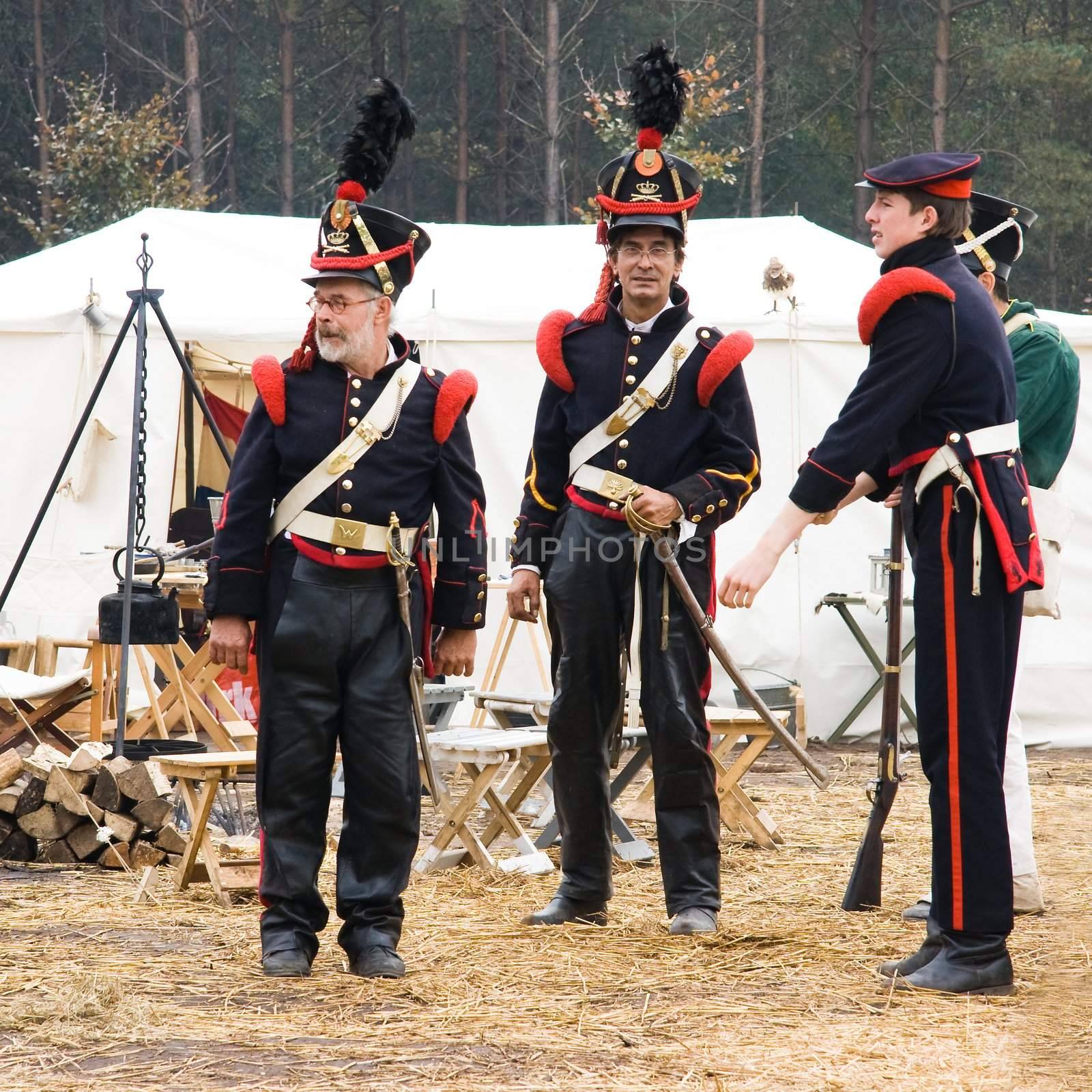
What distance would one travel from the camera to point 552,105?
21.7m

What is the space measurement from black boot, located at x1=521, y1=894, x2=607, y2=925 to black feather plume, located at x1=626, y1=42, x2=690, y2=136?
2052 mm

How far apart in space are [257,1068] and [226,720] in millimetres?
4973

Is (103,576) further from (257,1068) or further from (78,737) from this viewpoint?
(257,1068)

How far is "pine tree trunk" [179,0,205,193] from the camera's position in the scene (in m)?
21.6

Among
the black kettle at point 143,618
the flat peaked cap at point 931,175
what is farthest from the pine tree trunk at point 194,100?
the flat peaked cap at point 931,175

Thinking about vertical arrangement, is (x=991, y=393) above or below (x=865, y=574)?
above

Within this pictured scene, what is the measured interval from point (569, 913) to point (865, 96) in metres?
19.8

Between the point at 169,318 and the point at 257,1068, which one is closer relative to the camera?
the point at 257,1068

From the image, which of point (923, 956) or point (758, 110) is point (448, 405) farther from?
point (758, 110)

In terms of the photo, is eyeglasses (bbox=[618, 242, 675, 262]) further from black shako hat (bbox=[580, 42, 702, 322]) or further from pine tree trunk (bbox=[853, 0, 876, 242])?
pine tree trunk (bbox=[853, 0, 876, 242])

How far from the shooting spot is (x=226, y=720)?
7.96 metres

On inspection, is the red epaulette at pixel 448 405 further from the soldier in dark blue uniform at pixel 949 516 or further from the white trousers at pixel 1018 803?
the white trousers at pixel 1018 803

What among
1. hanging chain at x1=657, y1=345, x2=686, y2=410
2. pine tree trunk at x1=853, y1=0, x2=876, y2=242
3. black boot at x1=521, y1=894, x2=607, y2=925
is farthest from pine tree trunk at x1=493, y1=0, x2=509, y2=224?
black boot at x1=521, y1=894, x2=607, y2=925

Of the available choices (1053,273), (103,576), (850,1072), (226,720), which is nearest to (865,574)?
(226,720)
